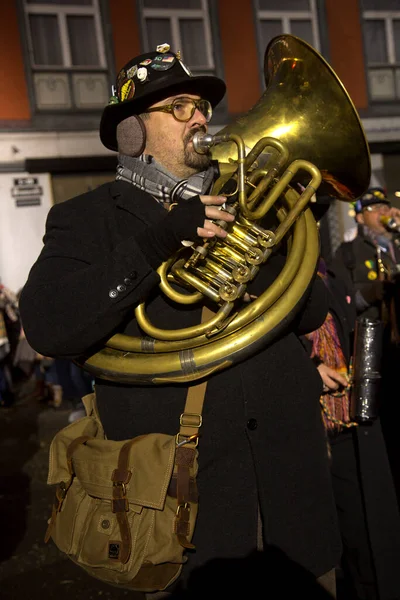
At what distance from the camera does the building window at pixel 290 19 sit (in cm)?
1146

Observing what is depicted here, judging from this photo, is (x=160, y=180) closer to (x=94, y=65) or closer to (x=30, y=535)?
(x=30, y=535)

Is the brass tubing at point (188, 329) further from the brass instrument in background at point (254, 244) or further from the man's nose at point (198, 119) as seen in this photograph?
the man's nose at point (198, 119)

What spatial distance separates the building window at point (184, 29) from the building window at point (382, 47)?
3.01 meters

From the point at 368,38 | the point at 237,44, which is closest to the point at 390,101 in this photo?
the point at 368,38

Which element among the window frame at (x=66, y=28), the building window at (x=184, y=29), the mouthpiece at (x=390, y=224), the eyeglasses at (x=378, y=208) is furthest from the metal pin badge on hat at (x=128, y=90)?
the building window at (x=184, y=29)

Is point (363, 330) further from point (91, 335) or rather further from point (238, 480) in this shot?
point (91, 335)

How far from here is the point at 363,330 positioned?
8.55 feet

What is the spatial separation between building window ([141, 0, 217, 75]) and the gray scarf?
31.4 feet

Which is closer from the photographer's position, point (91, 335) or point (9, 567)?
Answer: point (91, 335)

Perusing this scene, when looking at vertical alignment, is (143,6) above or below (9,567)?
above

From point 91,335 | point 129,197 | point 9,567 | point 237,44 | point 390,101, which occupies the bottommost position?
point 9,567

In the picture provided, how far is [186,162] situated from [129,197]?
8.5 inches

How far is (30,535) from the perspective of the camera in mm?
3789

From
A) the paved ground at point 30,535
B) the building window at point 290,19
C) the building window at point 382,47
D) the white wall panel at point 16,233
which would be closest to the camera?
the paved ground at point 30,535
